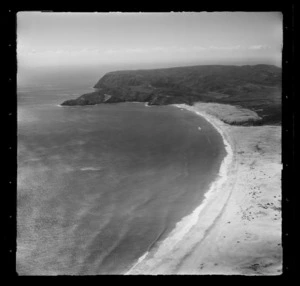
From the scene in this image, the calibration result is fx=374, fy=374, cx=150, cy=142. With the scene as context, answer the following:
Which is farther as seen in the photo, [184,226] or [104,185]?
[104,185]

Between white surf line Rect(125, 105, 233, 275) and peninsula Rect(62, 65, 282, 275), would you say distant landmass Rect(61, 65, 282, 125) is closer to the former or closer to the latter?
peninsula Rect(62, 65, 282, 275)

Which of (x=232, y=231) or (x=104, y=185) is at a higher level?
(x=232, y=231)

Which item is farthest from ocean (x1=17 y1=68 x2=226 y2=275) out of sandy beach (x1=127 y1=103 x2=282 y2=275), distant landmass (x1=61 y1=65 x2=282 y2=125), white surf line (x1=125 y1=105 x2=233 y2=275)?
distant landmass (x1=61 y1=65 x2=282 y2=125)

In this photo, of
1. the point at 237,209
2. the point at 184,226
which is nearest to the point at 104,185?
the point at 184,226

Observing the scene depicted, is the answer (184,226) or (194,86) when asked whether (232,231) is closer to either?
(184,226)

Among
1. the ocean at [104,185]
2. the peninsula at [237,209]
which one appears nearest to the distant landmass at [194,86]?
the peninsula at [237,209]

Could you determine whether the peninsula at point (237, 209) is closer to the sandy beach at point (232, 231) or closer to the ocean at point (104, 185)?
the sandy beach at point (232, 231)

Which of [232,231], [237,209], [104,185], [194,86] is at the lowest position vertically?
[104,185]

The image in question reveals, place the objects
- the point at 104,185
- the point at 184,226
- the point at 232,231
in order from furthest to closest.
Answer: the point at 104,185 → the point at 184,226 → the point at 232,231
